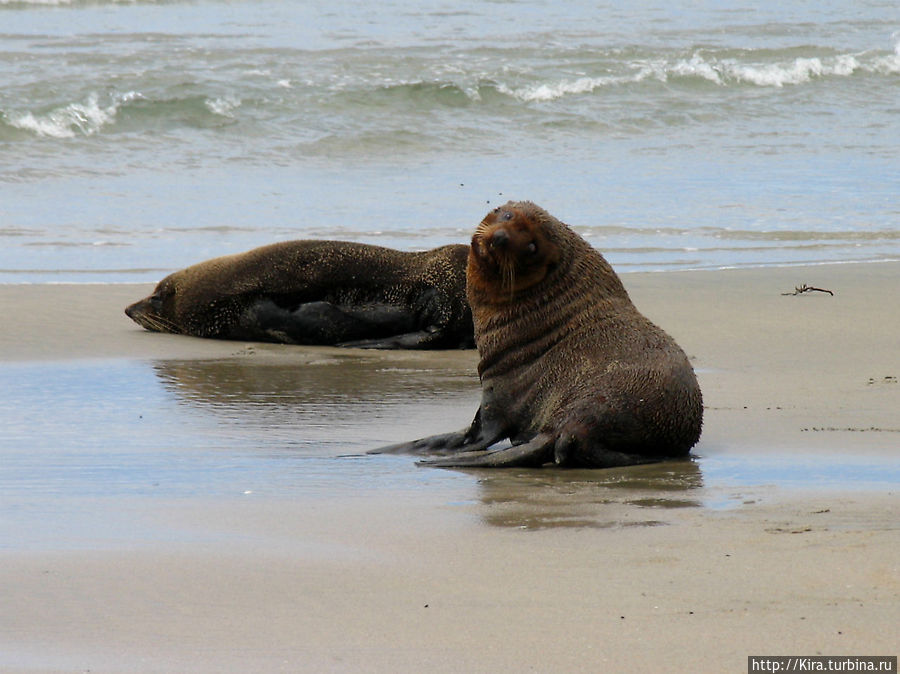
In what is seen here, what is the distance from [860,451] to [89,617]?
9.86 ft

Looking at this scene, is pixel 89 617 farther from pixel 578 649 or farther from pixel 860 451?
pixel 860 451

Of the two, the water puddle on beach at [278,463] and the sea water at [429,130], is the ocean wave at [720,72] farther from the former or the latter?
the water puddle on beach at [278,463]

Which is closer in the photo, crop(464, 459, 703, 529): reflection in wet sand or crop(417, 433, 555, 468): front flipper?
crop(464, 459, 703, 529): reflection in wet sand

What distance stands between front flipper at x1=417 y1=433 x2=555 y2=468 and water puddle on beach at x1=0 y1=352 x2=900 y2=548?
7 centimetres

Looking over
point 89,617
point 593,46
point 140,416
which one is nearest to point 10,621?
point 89,617

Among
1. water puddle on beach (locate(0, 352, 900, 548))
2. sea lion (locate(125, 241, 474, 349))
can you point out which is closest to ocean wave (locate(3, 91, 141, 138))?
sea lion (locate(125, 241, 474, 349))

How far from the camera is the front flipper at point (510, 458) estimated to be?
16.5ft

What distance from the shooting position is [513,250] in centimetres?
554

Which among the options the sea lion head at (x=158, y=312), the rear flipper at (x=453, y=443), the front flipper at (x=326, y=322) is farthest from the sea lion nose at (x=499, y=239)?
the sea lion head at (x=158, y=312)

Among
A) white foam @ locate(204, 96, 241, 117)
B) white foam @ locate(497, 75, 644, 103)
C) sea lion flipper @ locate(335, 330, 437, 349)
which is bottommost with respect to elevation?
sea lion flipper @ locate(335, 330, 437, 349)

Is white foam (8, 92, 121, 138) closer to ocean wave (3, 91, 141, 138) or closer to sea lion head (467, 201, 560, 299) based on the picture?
ocean wave (3, 91, 141, 138)

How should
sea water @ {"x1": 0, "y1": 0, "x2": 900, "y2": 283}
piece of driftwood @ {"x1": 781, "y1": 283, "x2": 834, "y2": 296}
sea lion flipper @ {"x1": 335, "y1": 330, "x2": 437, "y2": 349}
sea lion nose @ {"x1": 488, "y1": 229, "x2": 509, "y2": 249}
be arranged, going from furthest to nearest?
1. sea water @ {"x1": 0, "y1": 0, "x2": 900, "y2": 283}
2. piece of driftwood @ {"x1": 781, "y1": 283, "x2": 834, "y2": 296}
3. sea lion flipper @ {"x1": 335, "y1": 330, "x2": 437, "y2": 349}
4. sea lion nose @ {"x1": 488, "y1": 229, "x2": 509, "y2": 249}

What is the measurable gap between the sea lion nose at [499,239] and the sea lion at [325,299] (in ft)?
9.51

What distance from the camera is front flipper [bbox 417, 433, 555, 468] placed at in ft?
16.5
